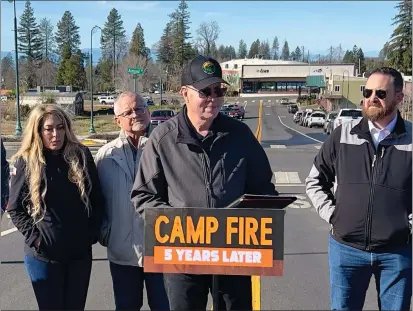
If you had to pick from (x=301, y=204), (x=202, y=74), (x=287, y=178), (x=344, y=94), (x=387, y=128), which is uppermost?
(x=202, y=74)

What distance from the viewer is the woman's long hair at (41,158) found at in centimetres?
350

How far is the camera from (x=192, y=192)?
303 cm

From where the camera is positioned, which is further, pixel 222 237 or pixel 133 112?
pixel 133 112

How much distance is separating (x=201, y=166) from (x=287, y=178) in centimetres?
1054

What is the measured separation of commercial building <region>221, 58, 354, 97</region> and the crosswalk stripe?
3820 inches

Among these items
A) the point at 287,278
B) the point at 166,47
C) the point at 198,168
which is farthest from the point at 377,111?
the point at 166,47

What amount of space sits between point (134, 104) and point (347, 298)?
205 cm

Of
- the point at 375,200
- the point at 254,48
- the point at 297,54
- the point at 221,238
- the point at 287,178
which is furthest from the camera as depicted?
the point at 297,54

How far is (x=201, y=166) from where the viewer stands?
120 inches

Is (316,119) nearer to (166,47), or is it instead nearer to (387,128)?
(387,128)

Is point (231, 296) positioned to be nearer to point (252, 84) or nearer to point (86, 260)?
point (86, 260)

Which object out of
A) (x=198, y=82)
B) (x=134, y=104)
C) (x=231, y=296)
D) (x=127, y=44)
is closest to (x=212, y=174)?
(x=198, y=82)

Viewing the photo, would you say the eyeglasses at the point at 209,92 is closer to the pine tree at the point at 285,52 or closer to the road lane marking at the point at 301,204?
the road lane marking at the point at 301,204

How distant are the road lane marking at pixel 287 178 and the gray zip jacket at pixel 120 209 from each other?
29.9ft
